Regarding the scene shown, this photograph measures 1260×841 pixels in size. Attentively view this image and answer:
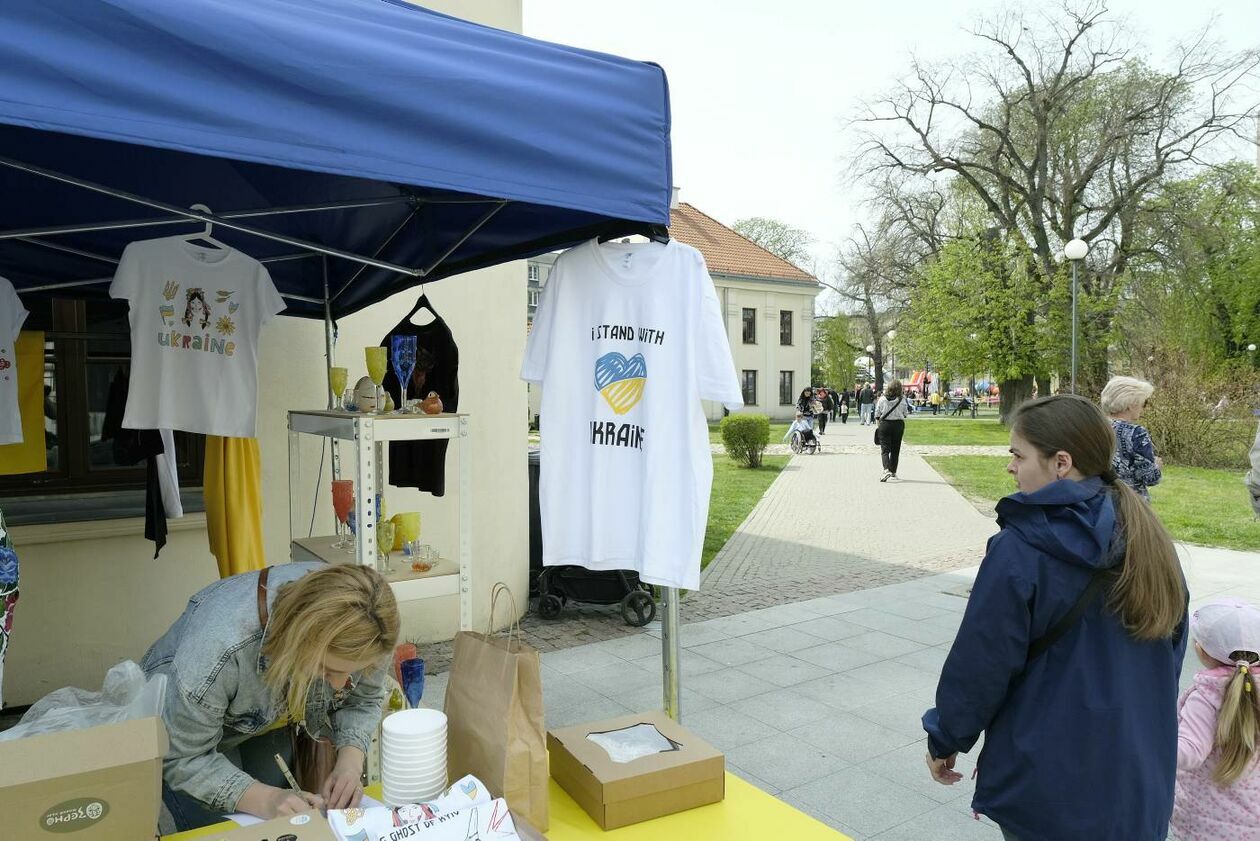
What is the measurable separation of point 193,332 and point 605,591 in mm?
3781

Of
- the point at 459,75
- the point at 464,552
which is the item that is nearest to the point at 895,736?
the point at 464,552

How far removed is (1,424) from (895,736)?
456 centimetres

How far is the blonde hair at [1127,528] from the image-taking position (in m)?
1.88

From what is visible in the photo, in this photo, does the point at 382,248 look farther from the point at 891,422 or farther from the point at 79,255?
the point at 891,422

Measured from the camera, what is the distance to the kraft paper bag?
1.77 metres

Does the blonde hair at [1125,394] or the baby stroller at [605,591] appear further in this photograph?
the baby stroller at [605,591]

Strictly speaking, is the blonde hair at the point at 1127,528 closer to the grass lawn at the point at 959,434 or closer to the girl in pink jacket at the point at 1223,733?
the girl in pink jacket at the point at 1223,733

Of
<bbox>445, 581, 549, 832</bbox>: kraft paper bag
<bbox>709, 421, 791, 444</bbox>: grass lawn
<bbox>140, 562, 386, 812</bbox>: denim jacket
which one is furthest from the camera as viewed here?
<bbox>709, 421, 791, 444</bbox>: grass lawn

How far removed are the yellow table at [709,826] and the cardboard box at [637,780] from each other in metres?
0.02

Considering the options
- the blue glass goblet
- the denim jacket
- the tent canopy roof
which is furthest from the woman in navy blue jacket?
the blue glass goblet

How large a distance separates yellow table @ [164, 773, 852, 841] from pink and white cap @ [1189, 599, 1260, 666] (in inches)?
49.2

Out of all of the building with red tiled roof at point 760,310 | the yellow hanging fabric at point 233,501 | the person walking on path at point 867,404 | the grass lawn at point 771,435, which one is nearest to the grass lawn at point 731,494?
the grass lawn at point 771,435

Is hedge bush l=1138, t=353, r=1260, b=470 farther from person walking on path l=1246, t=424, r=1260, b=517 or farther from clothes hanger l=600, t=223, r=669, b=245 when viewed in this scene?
clothes hanger l=600, t=223, r=669, b=245

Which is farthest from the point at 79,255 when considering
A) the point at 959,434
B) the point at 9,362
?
the point at 959,434
